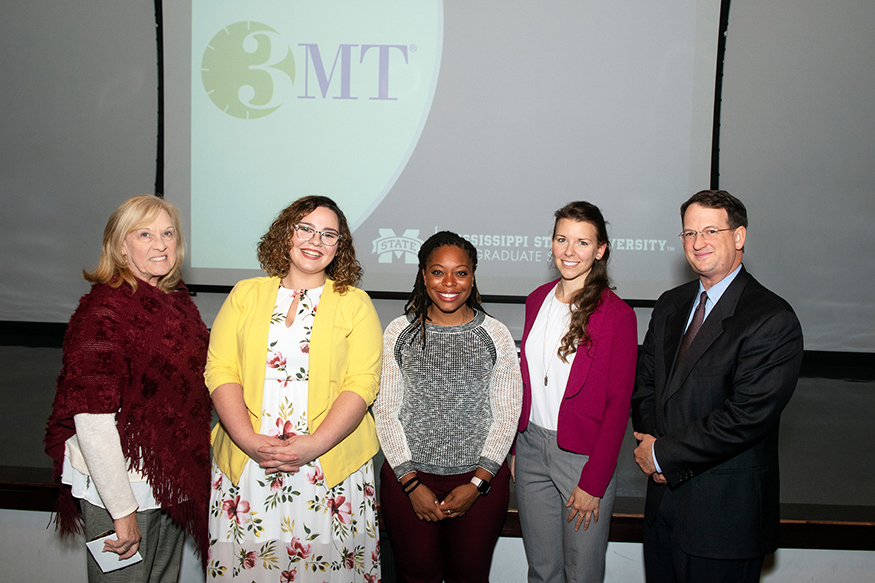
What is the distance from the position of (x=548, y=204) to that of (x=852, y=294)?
3.08 metres

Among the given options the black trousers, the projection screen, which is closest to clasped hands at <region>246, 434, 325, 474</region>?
the black trousers

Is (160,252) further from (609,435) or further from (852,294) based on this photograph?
(852,294)

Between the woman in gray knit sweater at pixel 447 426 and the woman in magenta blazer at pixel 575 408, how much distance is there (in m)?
0.12

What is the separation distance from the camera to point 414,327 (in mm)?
1664

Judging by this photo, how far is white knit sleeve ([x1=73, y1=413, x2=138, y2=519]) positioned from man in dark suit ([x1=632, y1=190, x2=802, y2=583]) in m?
1.46

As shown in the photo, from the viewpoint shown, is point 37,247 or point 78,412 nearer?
point 78,412

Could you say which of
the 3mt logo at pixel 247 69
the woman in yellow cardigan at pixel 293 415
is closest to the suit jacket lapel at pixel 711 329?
the woman in yellow cardigan at pixel 293 415

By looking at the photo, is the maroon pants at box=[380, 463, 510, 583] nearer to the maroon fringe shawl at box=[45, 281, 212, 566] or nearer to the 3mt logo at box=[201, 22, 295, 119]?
the maroon fringe shawl at box=[45, 281, 212, 566]

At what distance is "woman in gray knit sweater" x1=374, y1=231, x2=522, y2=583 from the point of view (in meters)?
1.59

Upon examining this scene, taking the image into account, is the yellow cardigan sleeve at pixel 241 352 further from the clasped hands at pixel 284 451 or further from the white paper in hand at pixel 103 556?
the white paper in hand at pixel 103 556

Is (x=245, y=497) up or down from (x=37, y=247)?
down

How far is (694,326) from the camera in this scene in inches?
63.6

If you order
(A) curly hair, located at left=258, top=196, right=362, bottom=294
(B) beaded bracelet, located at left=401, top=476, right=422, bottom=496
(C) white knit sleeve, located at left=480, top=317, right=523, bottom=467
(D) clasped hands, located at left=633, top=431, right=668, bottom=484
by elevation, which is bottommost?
(B) beaded bracelet, located at left=401, top=476, right=422, bottom=496

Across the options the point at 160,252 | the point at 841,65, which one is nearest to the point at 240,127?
the point at 160,252
